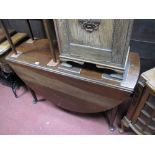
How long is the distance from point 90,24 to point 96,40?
10 cm

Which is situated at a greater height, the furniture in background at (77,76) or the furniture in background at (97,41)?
the furniture in background at (97,41)

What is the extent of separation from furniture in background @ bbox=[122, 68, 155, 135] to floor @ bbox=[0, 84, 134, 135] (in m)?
0.24

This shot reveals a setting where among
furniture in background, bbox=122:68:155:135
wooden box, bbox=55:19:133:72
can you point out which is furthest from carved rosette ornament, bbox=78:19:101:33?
furniture in background, bbox=122:68:155:135

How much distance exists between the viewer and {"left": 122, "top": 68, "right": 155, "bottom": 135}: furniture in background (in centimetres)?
92

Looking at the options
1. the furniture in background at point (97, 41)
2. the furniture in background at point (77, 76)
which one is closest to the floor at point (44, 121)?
the furniture in background at point (77, 76)

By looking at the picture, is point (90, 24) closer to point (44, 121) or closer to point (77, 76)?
point (77, 76)

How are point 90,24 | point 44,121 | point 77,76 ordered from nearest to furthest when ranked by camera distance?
point 90,24 < point 77,76 < point 44,121

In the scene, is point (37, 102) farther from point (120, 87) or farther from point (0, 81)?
point (120, 87)

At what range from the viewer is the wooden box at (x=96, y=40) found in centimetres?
74

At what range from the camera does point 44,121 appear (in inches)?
60.1

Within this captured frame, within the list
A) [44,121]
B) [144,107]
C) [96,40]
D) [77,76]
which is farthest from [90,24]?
[44,121]

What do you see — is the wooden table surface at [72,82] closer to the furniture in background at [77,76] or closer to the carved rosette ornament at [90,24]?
the furniture in background at [77,76]
